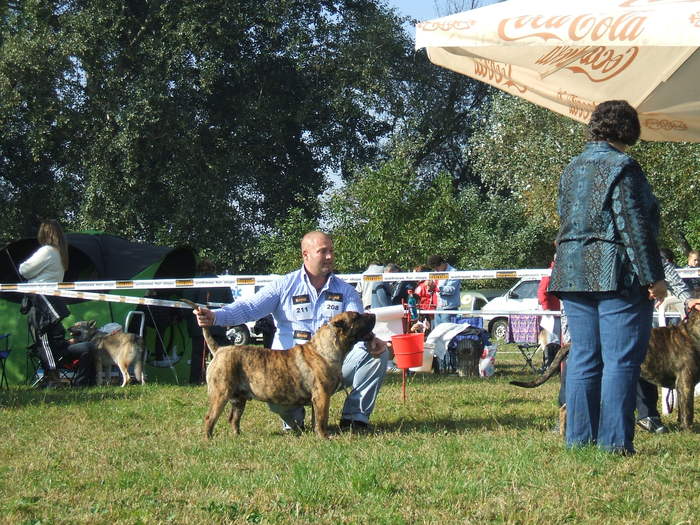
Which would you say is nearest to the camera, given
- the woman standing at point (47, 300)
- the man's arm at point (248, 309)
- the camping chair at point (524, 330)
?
the man's arm at point (248, 309)

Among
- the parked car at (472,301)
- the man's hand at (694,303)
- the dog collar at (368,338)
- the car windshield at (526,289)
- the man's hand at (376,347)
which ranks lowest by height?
the parked car at (472,301)

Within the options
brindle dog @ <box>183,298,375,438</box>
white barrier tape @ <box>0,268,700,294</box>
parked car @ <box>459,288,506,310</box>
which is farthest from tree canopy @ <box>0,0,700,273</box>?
brindle dog @ <box>183,298,375,438</box>

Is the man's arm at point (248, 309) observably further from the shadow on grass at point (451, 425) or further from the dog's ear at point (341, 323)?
the shadow on grass at point (451, 425)

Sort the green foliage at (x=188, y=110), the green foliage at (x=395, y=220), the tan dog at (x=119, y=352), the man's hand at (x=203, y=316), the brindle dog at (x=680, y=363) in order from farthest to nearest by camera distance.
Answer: the green foliage at (x=188, y=110)
the green foliage at (x=395, y=220)
the tan dog at (x=119, y=352)
the brindle dog at (x=680, y=363)
the man's hand at (x=203, y=316)

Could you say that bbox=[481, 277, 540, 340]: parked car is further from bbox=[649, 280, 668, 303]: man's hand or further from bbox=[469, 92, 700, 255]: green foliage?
bbox=[649, 280, 668, 303]: man's hand

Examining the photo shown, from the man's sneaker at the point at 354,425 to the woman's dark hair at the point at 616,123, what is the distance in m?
2.59

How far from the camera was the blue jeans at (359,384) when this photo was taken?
20.3 feet

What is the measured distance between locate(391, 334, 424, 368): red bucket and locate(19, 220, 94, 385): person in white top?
413cm

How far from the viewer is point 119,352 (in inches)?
392

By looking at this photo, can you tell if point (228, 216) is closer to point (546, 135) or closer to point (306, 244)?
point (546, 135)

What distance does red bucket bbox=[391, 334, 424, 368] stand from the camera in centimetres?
721

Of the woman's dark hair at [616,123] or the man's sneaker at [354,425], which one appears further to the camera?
the man's sneaker at [354,425]

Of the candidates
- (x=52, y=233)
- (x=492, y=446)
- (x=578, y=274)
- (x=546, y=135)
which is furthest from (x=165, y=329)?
(x=546, y=135)

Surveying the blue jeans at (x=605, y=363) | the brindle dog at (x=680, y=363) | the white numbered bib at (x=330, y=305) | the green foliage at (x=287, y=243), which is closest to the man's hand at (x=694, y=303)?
the brindle dog at (x=680, y=363)
